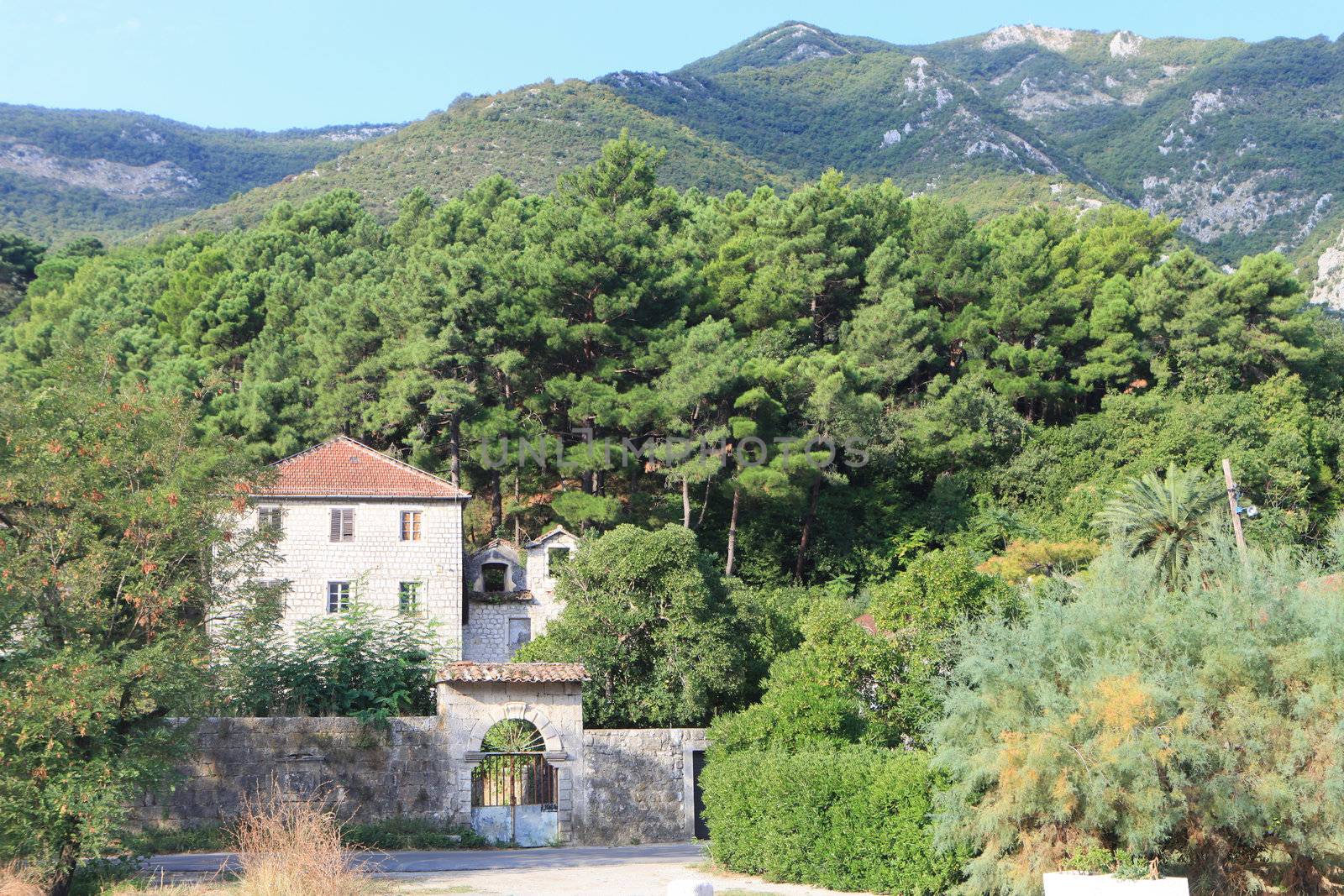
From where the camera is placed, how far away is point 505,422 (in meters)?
40.7

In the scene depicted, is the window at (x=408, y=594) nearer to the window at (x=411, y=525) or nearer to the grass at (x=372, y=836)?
the window at (x=411, y=525)

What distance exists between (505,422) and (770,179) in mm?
70007

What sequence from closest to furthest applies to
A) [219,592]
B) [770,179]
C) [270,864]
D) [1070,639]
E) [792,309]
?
[270,864] < [1070,639] < [219,592] < [792,309] < [770,179]

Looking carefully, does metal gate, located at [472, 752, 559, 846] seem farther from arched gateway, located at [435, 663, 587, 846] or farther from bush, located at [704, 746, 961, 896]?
bush, located at [704, 746, 961, 896]

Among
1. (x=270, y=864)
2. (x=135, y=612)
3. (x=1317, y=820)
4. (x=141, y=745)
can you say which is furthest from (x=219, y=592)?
(x=1317, y=820)

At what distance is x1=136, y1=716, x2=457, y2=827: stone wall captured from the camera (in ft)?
73.7

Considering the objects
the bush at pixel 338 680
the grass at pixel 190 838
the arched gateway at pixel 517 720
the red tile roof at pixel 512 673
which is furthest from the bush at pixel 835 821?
the grass at pixel 190 838

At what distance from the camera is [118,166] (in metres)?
164

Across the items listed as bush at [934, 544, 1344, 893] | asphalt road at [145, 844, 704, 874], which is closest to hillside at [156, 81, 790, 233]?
asphalt road at [145, 844, 704, 874]

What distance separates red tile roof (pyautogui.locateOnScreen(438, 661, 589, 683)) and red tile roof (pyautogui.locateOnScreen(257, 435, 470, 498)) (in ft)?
48.1

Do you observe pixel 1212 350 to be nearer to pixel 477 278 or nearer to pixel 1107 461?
pixel 1107 461

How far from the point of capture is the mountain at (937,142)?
104125 millimetres

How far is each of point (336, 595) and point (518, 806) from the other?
15.5m

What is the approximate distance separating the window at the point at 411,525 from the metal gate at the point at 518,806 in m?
14.7
